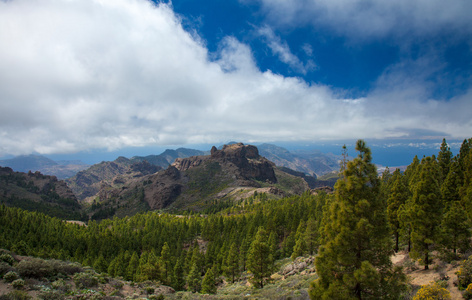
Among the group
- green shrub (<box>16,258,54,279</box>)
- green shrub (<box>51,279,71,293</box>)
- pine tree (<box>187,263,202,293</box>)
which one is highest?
green shrub (<box>16,258,54,279</box>)

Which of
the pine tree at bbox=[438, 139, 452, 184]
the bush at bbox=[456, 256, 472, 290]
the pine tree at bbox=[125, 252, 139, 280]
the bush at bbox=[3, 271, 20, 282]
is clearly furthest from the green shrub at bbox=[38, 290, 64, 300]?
the pine tree at bbox=[438, 139, 452, 184]

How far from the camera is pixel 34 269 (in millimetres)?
22875

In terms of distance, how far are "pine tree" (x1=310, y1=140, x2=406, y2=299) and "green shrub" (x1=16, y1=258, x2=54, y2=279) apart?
30041mm

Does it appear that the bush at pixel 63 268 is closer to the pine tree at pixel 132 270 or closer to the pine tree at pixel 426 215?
the pine tree at pixel 132 270

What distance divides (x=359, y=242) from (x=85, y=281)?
32.6m

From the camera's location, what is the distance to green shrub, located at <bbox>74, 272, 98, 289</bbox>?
25231 millimetres

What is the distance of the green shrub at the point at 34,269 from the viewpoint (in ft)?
73.0

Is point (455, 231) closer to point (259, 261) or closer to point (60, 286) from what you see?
point (259, 261)

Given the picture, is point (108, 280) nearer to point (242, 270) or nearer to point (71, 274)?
point (71, 274)

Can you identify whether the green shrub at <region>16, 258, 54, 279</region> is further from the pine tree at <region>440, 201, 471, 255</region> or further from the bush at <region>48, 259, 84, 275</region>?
the pine tree at <region>440, 201, 471, 255</region>


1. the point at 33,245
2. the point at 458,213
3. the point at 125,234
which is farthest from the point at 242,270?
the point at 33,245

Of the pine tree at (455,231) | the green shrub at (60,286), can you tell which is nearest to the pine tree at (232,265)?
the green shrub at (60,286)

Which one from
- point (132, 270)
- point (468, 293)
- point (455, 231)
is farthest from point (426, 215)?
point (132, 270)

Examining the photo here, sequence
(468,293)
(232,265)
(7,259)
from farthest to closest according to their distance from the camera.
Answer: (232,265) < (7,259) < (468,293)
